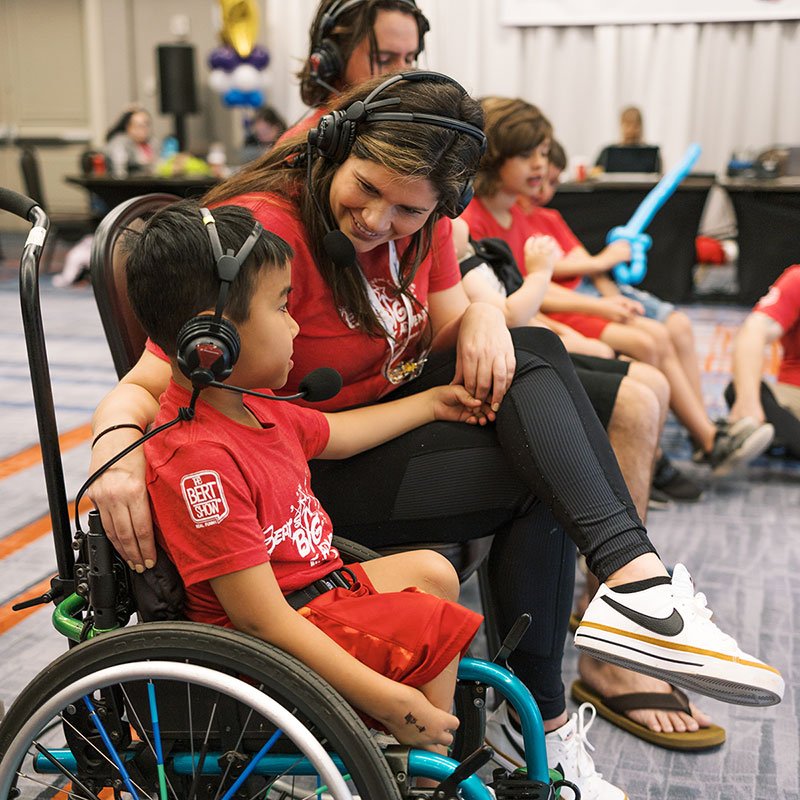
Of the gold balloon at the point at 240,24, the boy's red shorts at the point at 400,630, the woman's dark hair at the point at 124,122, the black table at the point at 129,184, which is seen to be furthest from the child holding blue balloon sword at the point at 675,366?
the gold balloon at the point at 240,24

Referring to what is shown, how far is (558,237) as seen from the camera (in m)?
2.76

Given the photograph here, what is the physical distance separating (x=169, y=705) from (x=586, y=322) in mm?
1880

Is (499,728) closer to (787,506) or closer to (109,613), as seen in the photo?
(109,613)

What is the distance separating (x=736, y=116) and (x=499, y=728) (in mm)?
6365

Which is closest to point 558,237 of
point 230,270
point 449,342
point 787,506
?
point 787,506

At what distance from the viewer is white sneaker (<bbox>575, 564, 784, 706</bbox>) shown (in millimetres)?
1001

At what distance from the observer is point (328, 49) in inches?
62.9

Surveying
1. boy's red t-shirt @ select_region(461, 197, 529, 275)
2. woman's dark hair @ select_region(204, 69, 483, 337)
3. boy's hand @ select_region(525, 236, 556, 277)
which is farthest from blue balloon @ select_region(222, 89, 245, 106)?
woman's dark hair @ select_region(204, 69, 483, 337)

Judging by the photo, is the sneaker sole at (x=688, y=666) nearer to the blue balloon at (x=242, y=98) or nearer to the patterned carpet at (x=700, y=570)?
the patterned carpet at (x=700, y=570)

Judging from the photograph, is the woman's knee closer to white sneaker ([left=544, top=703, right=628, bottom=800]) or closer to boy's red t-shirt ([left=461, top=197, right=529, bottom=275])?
white sneaker ([left=544, top=703, right=628, bottom=800])

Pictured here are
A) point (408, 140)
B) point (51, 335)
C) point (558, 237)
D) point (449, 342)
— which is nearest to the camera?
point (408, 140)

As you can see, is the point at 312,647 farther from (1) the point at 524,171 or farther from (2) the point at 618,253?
(2) the point at 618,253

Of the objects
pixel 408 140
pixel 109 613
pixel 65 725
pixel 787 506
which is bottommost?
pixel 787 506

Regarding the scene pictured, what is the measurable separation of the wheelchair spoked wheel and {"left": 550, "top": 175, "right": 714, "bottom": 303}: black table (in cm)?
453
